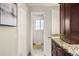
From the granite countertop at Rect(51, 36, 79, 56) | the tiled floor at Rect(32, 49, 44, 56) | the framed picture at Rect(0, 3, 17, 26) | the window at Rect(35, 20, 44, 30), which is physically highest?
the framed picture at Rect(0, 3, 17, 26)

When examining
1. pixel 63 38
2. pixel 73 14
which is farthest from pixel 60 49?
pixel 73 14

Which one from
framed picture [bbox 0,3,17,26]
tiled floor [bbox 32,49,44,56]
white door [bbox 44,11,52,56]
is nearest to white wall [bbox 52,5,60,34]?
white door [bbox 44,11,52,56]

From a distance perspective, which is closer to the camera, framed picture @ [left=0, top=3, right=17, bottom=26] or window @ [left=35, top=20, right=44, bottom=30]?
framed picture @ [left=0, top=3, right=17, bottom=26]

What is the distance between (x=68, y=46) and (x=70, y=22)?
259mm

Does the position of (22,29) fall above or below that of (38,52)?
above

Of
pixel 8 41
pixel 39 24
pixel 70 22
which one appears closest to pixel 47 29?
pixel 39 24

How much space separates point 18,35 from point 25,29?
10 cm

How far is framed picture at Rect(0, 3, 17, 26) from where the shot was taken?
1351 millimetres

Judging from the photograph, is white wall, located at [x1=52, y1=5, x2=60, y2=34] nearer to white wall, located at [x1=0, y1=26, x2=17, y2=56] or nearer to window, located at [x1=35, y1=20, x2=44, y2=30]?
window, located at [x1=35, y1=20, x2=44, y2=30]

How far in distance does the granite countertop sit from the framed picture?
0.48 metres

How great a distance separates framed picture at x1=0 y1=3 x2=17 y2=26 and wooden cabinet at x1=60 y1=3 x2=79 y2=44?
52 centimetres

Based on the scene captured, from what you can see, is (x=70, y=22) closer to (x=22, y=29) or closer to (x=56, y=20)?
(x=56, y=20)

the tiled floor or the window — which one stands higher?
the window

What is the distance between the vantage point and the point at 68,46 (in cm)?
143
